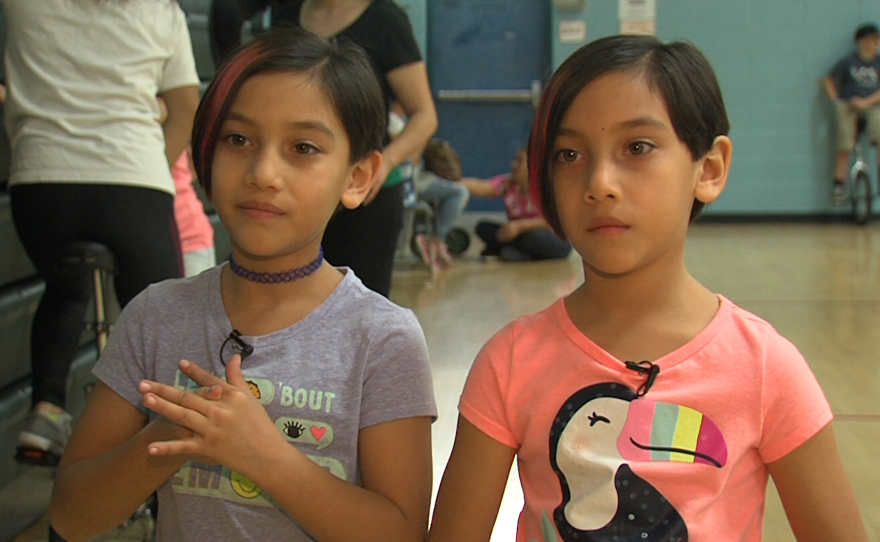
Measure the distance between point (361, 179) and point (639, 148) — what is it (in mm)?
379

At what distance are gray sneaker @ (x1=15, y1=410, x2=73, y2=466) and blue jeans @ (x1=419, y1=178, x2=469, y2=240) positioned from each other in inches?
194

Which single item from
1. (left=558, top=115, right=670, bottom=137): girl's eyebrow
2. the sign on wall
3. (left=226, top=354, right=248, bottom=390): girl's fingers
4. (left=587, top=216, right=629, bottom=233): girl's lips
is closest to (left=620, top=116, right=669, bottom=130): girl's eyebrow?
(left=558, top=115, right=670, bottom=137): girl's eyebrow

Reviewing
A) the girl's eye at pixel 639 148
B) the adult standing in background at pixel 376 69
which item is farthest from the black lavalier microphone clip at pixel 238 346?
the adult standing in background at pixel 376 69

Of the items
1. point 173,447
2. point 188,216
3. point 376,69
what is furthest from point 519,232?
point 173,447

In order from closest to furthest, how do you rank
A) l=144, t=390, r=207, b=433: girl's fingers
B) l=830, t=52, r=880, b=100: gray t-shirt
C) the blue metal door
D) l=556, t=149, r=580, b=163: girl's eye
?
l=144, t=390, r=207, b=433: girl's fingers → l=556, t=149, r=580, b=163: girl's eye → l=830, t=52, r=880, b=100: gray t-shirt → the blue metal door

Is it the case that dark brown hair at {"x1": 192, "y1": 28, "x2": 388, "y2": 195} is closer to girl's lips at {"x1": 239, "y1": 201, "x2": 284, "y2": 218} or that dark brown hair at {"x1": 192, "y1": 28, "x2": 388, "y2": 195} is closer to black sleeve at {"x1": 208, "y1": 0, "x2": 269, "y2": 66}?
girl's lips at {"x1": 239, "y1": 201, "x2": 284, "y2": 218}

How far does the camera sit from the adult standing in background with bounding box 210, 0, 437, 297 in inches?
76.1

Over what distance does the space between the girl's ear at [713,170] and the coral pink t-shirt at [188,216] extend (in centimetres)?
168

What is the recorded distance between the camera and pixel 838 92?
27.3 ft

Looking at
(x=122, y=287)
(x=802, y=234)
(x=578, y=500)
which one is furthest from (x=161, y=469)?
(x=802, y=234)

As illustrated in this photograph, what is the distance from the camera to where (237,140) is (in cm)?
112

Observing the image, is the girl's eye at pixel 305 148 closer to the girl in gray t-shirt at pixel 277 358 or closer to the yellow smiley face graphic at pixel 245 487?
the girl in gray t-shirt at pixel 277 358

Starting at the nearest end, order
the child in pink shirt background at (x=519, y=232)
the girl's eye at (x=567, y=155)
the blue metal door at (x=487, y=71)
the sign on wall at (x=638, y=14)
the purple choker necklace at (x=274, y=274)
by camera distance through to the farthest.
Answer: the girl's eye at (x=567, y=155)
the purple choker necklace at (x=274, y=274)
the child in pink shirt background at (x=519, y=232)
the sign on wall at (x=638, y=14)
the blue metal door at (x=487, y=71)

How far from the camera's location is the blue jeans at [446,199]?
6.77 meters
